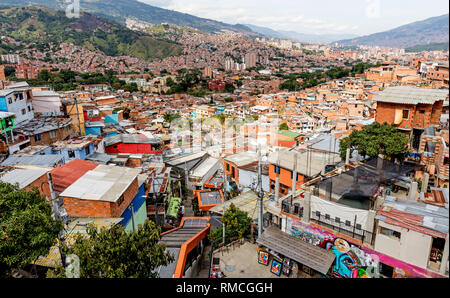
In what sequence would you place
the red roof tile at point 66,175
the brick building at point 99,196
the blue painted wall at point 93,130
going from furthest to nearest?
the blue painted wall at point 93,130 < the red roof tile at point 66,175 < the brick building at point 99,196

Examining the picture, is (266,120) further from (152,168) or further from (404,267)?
(404,267)

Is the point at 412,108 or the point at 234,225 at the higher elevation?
the point at 412,108

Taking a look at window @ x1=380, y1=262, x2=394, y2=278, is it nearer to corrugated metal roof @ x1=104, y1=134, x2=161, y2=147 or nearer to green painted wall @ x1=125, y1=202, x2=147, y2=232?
green painted wall @ x1=125, y1=202, x2=147, y2=232

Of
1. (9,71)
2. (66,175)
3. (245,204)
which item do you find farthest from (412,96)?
(9,71)

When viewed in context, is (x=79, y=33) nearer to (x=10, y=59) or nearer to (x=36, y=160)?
(x=10, y=59)

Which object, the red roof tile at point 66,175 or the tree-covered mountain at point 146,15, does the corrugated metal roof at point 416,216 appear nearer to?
the red roof tile at point 66,175

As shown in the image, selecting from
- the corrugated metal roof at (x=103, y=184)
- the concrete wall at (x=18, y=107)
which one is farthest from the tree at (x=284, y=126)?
the corrugated metal roof at (x=103, y=184)
